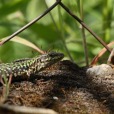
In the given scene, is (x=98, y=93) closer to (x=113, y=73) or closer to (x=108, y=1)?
(x=113, y=73)

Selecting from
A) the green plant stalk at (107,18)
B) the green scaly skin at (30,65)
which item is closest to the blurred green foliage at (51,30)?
the green plant stalk at (107,18)

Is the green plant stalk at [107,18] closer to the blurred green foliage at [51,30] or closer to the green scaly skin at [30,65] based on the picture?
the blurred green foliage at [51,30]

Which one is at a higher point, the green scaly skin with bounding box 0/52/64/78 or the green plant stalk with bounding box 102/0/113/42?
the green plant stalk with bounding box 102/0/113/42

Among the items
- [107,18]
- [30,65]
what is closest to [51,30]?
[107,18]

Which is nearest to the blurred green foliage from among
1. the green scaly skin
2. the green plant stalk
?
the green plant stalk

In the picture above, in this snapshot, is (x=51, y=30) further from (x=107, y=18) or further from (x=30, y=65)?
(x=30, y=65)

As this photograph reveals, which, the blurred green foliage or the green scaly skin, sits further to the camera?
the blurred green foliage

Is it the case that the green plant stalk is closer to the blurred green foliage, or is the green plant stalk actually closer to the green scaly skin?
the blurred green foliage

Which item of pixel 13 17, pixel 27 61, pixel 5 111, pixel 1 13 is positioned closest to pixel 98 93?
pixel 27 61

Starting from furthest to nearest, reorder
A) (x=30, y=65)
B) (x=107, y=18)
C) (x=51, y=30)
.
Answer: (x=51, y=30) → (x=107, y=18) → (x=30, y=65)
